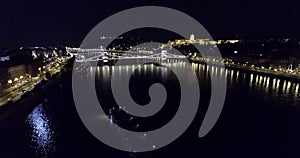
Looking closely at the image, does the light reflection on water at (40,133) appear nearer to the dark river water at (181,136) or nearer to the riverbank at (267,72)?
the dark river water at (181,136)

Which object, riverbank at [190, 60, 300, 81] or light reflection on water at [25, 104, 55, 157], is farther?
riverbank at [190, 60, 300, 81]

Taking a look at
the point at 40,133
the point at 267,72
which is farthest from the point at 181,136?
the point at 267,72

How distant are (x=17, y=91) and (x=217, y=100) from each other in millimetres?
4943

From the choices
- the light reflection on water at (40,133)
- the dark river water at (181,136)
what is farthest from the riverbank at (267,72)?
the light reflection on water at (40,133)

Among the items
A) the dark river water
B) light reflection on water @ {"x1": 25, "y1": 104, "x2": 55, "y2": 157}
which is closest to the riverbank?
the dark river water

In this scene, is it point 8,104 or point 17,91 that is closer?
point 8,104

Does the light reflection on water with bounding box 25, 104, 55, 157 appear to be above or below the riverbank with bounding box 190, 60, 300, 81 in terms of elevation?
below

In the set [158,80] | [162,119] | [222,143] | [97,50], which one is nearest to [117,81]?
[158,80]

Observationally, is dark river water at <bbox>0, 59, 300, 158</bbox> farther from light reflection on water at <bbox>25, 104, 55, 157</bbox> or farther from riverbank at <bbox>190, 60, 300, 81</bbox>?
riverbank at <bbox>190, 60, 300, 81</bbox>

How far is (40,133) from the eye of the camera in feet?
12.1

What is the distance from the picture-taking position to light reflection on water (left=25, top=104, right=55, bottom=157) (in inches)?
126

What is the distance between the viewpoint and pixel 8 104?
427 centimetres

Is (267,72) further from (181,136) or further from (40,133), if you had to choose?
(40,133)

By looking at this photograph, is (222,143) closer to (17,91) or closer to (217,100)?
(217,100)
